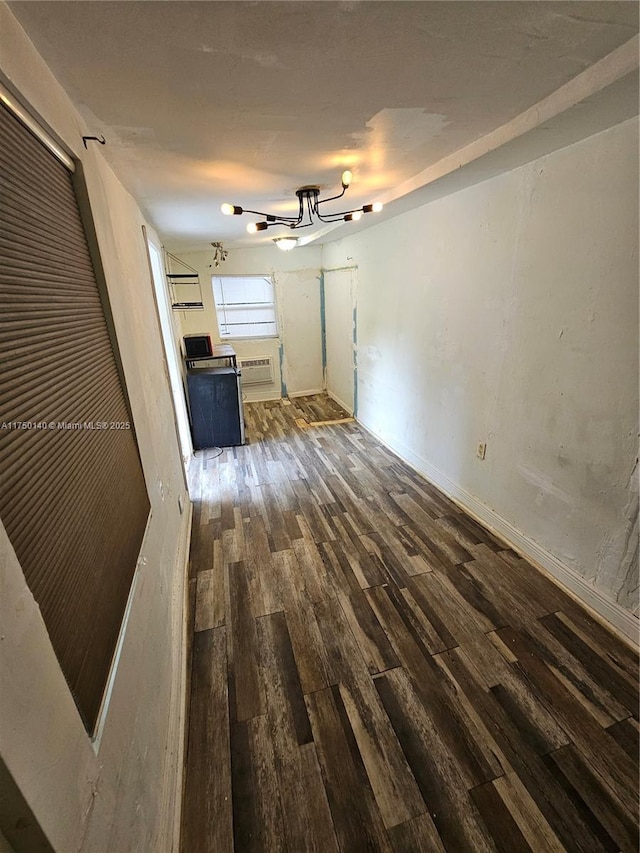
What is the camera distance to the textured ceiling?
849mm

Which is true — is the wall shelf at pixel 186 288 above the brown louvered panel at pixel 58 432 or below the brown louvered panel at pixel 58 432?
above

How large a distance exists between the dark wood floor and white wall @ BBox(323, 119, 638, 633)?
0.35m

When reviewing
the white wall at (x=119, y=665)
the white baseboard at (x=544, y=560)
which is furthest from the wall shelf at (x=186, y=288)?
the white baseboard at (x=544, y=560)

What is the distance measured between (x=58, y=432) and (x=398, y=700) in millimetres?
1644

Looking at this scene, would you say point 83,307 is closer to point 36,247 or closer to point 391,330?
point 36,247

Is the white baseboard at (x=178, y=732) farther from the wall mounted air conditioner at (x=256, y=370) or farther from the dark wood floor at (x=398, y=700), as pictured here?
the wall mounted air conditioner at (x=256, y=370)

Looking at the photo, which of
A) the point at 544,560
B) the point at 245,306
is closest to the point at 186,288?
the point at 245,306

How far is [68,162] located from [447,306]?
7.76 ft

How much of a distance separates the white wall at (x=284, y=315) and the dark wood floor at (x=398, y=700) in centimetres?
348

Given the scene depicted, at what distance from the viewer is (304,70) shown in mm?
1064

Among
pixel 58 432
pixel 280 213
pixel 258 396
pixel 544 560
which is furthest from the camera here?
pixel 258 396

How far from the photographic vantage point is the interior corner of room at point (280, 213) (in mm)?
709

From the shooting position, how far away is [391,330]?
11.8 ft

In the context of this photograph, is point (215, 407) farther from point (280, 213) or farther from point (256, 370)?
point (280, 213)
